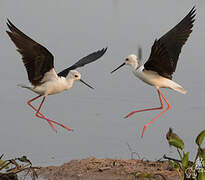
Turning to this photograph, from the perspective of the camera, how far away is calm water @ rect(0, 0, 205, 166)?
6.32 metres

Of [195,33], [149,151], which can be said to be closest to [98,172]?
[149,151]

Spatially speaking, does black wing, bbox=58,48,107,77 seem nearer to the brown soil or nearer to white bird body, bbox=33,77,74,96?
white bird body, bbox=33,77,74,96

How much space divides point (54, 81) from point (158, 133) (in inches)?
57.0

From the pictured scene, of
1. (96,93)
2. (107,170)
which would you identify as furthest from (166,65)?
(96,93)

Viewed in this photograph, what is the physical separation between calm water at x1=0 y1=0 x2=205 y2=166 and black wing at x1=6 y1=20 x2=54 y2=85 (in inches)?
27.9

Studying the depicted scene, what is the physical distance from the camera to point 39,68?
649cm

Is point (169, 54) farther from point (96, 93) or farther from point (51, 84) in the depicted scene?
point (96, 93)

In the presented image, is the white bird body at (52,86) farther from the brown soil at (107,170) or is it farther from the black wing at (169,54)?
the brown soil at (107,170)

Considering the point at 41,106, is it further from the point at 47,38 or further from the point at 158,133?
the point at 47,38

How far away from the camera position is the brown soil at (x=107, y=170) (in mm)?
5180

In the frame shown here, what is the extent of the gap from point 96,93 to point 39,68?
1.83 meters

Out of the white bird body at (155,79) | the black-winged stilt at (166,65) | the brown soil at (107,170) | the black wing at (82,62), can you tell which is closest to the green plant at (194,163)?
the brown soil at (107,170)

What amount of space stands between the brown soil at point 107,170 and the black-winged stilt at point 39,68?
1273mm

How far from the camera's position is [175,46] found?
705cm
